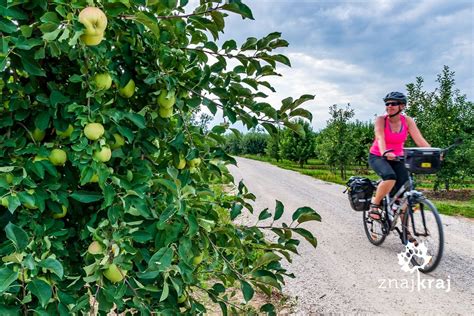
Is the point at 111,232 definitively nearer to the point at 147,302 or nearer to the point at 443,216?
the point at 147,302

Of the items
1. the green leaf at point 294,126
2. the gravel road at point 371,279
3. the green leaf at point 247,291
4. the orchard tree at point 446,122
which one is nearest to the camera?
the green leaf at point 247,291

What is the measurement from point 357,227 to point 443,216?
2.47 m

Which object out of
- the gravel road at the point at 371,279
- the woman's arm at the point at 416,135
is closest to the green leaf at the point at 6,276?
the gravel road at the point at 371,279

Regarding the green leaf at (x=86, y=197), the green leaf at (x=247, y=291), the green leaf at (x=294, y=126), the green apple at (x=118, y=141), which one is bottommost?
the green leaf at (x=247, y=291)

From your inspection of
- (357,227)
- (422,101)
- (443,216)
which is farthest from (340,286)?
(422,101)

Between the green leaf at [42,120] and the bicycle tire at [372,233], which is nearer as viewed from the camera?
the green leaf at [42,120]

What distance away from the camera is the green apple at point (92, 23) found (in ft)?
2.94

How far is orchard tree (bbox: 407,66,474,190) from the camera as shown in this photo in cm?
1291

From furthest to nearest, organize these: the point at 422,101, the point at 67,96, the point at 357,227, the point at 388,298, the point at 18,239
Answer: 1. the point at 422,101
2. the point at 357,227
3. the point at 388,298
4. the point at 67,96
5. the point at 18,239

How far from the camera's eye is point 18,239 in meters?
0.88

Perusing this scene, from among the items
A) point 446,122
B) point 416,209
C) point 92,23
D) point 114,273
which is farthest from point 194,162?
point 446,122

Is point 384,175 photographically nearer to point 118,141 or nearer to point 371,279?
point 371,279

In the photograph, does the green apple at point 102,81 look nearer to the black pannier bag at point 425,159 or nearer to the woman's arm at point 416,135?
Result: the black pannier bag at point 425,159

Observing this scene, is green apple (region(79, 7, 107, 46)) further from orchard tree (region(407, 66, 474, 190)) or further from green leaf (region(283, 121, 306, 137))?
orchard tree (region(407, 66, 474, 190))
